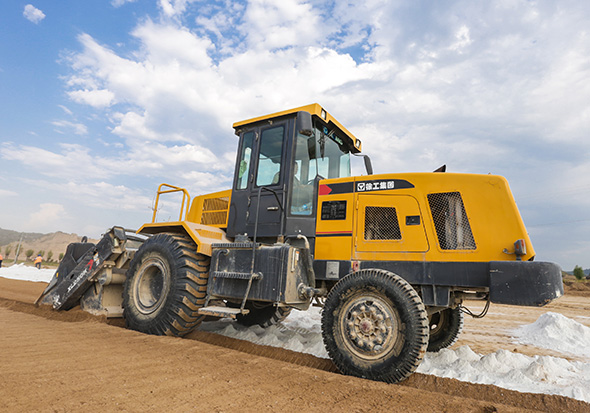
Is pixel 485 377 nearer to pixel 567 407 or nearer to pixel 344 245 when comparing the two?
pixel 567 407

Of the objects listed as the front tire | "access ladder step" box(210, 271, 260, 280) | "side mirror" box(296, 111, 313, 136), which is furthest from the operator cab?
the front tire

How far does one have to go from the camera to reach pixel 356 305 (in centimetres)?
379

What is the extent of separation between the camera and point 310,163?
510 centimetres

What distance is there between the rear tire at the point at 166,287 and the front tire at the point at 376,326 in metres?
2.01

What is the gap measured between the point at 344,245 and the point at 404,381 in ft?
5.27

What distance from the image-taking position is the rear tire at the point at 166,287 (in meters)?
4.86

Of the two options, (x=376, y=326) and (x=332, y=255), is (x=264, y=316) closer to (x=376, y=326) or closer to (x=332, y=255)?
(x=332, y=255)

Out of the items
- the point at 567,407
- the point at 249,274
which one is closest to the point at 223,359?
the point at 249,274

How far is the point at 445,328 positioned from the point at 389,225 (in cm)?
215

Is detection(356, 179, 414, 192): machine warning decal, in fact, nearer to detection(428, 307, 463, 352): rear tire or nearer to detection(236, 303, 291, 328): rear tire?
detection(428, 307, 463, 352): rear tire

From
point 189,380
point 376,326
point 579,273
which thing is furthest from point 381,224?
point 579,273

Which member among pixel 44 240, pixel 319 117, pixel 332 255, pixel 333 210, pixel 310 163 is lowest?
pixel 332 255

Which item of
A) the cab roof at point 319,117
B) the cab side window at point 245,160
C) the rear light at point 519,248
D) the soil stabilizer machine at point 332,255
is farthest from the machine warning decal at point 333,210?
the rear light at point 519,248

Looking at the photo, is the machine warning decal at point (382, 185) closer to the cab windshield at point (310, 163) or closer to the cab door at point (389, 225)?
the cab door at point (389, 225)
